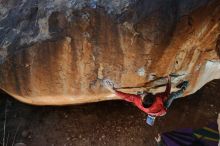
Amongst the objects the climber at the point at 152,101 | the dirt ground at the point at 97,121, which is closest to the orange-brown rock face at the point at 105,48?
the climber at the point at 152,101

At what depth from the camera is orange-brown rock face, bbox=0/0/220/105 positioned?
458 centimetres

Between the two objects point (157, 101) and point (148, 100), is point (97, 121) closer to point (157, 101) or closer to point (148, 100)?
point (148, 100)

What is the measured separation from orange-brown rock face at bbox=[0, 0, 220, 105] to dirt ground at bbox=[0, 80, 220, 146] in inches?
22.8

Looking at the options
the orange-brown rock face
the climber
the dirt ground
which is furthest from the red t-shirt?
the dirt ground

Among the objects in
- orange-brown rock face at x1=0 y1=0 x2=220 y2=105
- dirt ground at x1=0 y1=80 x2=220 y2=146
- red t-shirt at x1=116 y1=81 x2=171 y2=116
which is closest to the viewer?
orange-brown rock face at x1=0 y1=0 x2=220 y2=105

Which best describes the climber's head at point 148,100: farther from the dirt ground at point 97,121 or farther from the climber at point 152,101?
the dirt ground at point 97,121

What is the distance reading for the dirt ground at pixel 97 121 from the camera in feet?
→ 20.1

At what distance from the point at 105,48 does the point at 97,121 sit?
5.38 ft

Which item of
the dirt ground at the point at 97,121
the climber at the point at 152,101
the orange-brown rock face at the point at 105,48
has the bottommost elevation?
the dirt ground at the point at 97,121

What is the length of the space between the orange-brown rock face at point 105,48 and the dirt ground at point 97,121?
1.90ft

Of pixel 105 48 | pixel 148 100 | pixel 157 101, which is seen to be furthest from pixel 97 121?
pixel 105 48

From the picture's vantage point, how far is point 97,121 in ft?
20.5

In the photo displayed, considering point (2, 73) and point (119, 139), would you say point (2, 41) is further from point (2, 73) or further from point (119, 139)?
point (119, 139)

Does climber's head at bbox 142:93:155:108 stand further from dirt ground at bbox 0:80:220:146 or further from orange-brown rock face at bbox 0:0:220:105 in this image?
dirt ground at bbox 0:80:220:146
